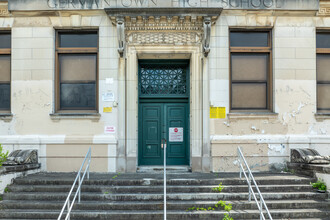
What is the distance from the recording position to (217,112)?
354 inches

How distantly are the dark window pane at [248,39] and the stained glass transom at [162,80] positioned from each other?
1.85 meters

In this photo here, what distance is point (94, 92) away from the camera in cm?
929

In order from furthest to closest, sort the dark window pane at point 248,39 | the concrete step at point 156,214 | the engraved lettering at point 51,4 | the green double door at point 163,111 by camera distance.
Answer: the green double door at point 163,111, the dark window pane at point 248,39, the engraved lettering at point 51,4, the concrete step at point 156,214

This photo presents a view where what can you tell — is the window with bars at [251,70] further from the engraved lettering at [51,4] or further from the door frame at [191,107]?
the engraved lettering at [51,4]

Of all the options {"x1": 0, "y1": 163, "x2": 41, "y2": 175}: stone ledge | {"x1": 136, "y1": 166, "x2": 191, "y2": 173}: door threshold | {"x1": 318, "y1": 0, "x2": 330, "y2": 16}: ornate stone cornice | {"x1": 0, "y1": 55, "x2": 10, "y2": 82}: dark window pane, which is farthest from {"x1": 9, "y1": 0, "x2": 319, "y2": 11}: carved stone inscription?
{"x1": 136, "y1": 166, "x2": 191, "y2": 173}: door threshold

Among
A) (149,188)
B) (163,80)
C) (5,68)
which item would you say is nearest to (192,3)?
(163,80)

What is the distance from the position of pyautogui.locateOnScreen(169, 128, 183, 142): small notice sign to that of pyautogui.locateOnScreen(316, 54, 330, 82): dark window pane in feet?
16.0

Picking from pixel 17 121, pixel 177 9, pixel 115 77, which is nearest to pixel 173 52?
pixel 177 9

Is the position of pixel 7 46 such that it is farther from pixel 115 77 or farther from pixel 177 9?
pixel 177 9

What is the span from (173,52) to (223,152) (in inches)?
138

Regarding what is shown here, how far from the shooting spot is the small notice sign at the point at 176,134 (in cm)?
965

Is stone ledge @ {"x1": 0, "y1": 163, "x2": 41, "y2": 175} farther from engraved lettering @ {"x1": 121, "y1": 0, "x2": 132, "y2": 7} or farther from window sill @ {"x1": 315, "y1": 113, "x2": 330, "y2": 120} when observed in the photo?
window sill @ {"x1": 315, "y1": 113, "x2": 330, "y2": 120}

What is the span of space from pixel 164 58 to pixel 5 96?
17.5 ft

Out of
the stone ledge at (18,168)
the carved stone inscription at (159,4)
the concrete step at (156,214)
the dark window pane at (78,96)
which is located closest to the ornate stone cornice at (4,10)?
the carved stone inscription at (159,4)
